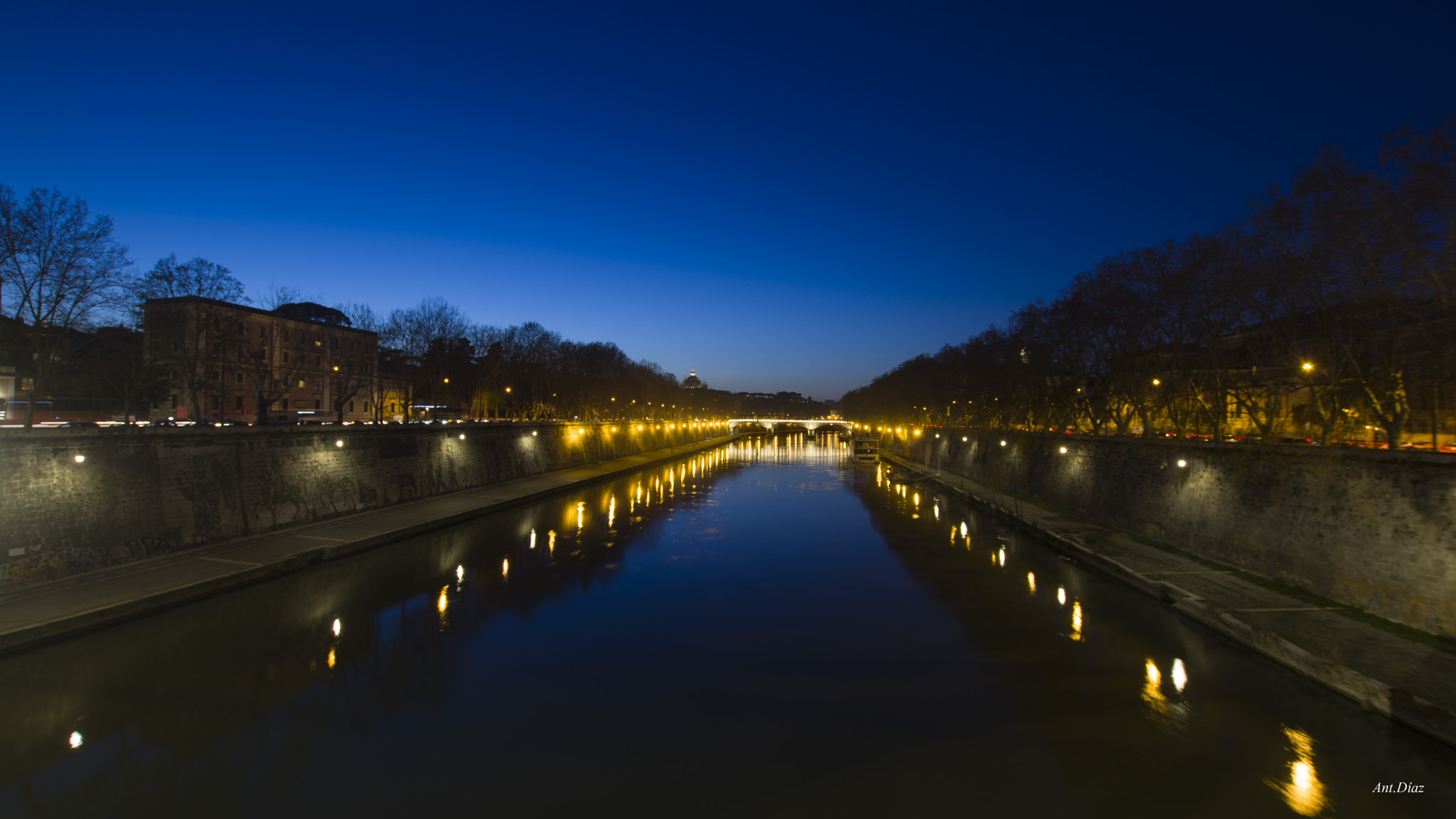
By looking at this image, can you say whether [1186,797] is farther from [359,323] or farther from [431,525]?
[359,323]

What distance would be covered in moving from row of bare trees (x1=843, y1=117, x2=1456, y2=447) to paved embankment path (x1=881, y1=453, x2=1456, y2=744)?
4523 millimetres

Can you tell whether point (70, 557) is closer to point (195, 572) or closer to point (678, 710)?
point (195, 572)

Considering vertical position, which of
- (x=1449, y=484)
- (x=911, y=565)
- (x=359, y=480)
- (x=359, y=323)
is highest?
(x=359, y=323)

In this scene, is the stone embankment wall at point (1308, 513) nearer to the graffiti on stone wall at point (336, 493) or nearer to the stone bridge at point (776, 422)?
the graffiti on stone wall at point (336, 493)

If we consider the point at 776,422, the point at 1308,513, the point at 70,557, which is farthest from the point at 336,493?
the point at 776,422

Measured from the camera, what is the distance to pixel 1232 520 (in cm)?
1647

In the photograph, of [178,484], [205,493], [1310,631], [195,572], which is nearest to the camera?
[1310,631]

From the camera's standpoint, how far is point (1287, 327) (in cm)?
1842

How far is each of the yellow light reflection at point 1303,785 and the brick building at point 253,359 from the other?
2942 cm

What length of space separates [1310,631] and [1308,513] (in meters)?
3.90

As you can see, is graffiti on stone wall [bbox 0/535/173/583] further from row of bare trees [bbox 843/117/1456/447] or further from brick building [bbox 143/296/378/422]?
row of bare trees [bbox 843/117/1456/447]

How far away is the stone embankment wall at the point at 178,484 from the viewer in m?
13.6

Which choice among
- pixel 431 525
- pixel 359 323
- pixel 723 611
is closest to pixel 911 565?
pixel 723 611

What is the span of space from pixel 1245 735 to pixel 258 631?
17.8 metres
